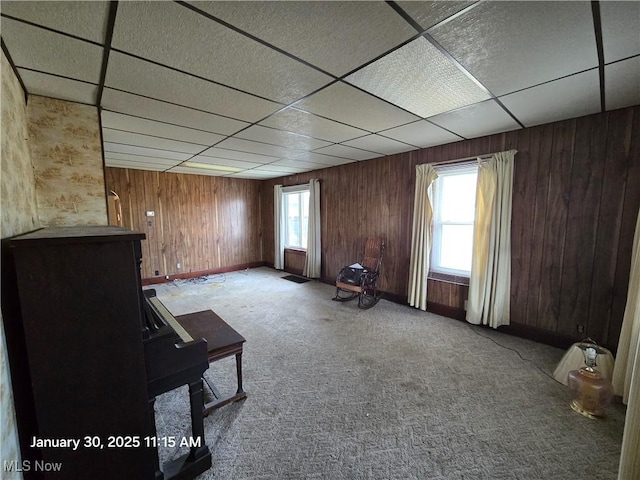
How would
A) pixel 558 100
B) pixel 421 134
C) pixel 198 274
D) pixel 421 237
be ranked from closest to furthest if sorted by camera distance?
pixel 558 100 → pixel 421 134 → pixel 421 237 → pixel 198 274

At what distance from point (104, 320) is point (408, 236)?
3609mm

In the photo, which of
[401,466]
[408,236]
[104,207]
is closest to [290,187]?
[408,236]

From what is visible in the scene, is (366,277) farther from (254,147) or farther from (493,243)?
(254,147)

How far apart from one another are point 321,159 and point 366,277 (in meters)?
2.08

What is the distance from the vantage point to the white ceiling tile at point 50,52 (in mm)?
1180

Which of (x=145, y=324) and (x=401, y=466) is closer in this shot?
(x=145, y=324)

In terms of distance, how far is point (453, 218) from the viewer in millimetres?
3475

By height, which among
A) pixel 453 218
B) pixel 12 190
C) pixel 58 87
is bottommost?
pixel 453 218

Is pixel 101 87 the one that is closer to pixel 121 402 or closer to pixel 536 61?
pixel 121 402

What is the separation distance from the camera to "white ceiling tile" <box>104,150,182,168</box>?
A: 12.3 ft

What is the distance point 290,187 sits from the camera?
5.86 m

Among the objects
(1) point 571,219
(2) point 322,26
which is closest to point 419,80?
(2) point 322,26

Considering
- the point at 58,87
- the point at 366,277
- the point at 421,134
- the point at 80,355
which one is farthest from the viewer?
the point at 366,277

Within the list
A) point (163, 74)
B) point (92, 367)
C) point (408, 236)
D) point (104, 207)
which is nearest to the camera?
point (92, 367)
